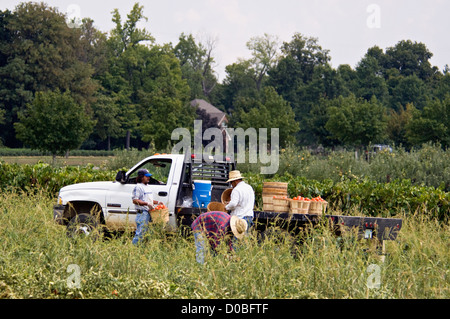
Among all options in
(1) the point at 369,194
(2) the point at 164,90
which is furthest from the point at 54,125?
(1) the point at 369,194

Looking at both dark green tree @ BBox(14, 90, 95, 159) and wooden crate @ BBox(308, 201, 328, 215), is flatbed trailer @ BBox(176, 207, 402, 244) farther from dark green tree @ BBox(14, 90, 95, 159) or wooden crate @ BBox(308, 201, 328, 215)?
dark green tree @ BBox(14, 90, 95, 159)

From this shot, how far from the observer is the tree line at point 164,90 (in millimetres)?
42750

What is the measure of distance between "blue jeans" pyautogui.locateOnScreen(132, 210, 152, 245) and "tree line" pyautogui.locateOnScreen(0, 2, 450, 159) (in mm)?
30062

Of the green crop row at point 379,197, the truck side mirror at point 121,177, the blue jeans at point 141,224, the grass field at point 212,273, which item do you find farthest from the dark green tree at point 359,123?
the grass field at point 212,273

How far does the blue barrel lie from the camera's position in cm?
1082

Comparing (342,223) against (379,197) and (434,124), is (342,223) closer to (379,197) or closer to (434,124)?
(379,197)

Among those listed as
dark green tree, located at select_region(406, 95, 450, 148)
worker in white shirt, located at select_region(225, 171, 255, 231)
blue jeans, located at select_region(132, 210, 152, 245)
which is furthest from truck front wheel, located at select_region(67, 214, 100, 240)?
dark green tree, located at select_region(406, 95, 450, 148)

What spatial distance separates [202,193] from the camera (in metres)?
10.8

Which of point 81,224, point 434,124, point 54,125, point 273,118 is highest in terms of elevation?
point 273,118

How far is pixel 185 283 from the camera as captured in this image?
686 centimetres

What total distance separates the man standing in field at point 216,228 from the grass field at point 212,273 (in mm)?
349

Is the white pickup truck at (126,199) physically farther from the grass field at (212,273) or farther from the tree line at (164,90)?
the tree line at (164,90)

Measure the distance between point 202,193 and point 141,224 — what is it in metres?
1.55
